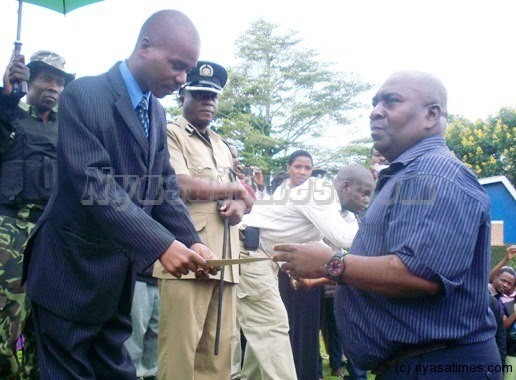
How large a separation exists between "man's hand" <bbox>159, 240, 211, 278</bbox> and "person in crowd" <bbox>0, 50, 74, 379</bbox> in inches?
43.6

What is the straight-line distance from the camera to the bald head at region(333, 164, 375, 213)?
558 centimetres

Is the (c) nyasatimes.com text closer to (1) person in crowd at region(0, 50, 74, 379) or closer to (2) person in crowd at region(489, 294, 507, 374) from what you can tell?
(1) person in crowd at region(0, 50, 74, 379)

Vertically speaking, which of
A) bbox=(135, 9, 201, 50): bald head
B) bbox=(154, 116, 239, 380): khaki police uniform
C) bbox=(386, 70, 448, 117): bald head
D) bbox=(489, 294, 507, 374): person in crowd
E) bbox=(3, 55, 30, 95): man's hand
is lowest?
bbox=(489, 294, 507, 374): person in crowd

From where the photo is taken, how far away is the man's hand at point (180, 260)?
2.58 m

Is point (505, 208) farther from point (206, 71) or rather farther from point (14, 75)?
point (14, 75)

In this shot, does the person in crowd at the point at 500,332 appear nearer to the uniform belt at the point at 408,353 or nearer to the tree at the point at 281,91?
the uniform belt at the point at 408,353

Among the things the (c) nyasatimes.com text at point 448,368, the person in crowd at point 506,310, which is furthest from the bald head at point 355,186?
the (c) nyasatimes.com text at point 448,368

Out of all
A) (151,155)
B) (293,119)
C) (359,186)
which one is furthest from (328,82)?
(151,155)

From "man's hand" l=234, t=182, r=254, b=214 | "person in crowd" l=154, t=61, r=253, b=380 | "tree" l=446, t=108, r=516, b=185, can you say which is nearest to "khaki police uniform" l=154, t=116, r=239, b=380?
"person in crowd" l=154, t=61, r=253, b=380

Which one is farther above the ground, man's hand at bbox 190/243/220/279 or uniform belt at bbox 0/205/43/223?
uniform belt at bbox 0/205/43/223

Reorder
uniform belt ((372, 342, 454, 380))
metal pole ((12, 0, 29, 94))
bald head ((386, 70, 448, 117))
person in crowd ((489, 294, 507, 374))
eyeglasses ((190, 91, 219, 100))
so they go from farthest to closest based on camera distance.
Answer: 1. person in crowd ((489, 294, 507, 374))
2. eyeglasses ((190, 91, 219, 100))
3. metal pole ((12, 0, 29, 94))
4. bald head ((386, 70, 448, 117))
5. uniform belt ((372, 342, 454, 380))

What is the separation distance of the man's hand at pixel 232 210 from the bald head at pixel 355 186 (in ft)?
5.94

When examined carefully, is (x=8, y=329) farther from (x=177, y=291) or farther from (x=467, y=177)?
(x=467, y=177)

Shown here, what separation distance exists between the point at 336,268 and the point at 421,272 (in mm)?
353
